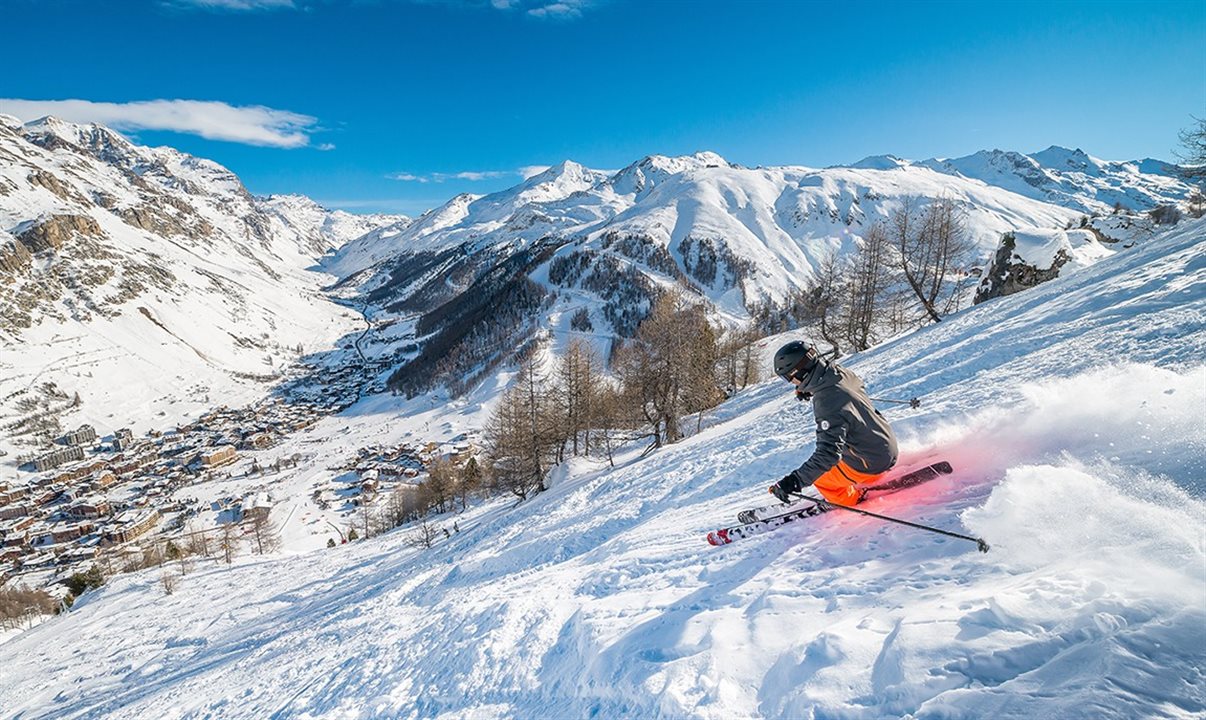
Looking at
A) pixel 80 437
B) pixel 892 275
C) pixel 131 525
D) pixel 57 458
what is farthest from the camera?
pixel 80 437

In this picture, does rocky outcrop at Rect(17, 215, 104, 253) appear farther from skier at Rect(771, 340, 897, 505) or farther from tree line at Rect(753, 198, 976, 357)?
skier at Rect(771, 340, 897, 505)

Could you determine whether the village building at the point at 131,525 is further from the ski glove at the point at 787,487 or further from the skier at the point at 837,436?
the skier at the point at 837,436

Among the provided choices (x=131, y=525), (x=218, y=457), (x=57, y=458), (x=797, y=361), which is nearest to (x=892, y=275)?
(x=797, y=361)

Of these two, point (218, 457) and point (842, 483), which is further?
point (218, 457)

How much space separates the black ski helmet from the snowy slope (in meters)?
2.09

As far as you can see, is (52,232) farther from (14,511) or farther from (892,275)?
(892,275)

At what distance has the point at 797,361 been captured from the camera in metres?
6.48

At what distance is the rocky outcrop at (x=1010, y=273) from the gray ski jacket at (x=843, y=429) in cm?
2724

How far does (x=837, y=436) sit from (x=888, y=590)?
1.93m

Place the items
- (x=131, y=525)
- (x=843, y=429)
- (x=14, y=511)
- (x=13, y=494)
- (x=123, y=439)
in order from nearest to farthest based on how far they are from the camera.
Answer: (x=843, y=429) < (x=131, y=525) < (x=14, y=511) < (x=13, y=494) < (x=123, y=439)

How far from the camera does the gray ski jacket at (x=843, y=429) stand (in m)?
6.06

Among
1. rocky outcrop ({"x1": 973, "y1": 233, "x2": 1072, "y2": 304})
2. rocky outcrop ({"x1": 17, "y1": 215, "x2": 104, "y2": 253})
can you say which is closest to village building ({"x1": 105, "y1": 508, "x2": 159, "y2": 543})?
rocky outcrop ({"x1": 973, "y1": 233, "x2": 1072, "y2": 304})

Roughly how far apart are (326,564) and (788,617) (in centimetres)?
2674

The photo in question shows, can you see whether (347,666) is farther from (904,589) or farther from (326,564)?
(326,564)
